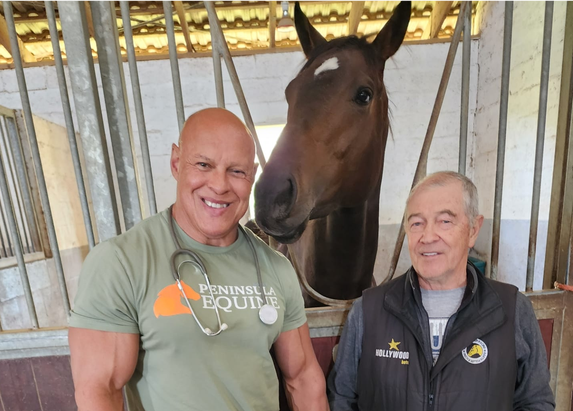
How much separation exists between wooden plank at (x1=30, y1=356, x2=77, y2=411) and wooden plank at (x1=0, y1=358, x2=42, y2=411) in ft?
0.07

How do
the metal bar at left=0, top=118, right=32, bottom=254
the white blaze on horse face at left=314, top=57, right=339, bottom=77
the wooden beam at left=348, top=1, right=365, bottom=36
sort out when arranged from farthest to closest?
the wooden beam at left=348, top=1, right=365, bottom=36 < the metal bar at left=0, top=118, right=32, bottom=254 < the white blaze on horse face at left=314, top=57, right=339, bottom=77

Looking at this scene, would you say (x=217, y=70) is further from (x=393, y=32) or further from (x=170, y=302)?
(x=170, y=302)

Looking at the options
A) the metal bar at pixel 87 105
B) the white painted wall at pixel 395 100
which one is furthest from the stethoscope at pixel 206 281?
the white painted wall at pixel 395 100

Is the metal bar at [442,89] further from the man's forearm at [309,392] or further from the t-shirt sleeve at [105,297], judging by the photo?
the t-shirt sleeve at [105,297]

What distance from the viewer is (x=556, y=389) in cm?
123

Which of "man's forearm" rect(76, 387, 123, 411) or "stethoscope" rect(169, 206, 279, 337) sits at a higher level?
"stethoscope" rect(169, 206, 279, 337)

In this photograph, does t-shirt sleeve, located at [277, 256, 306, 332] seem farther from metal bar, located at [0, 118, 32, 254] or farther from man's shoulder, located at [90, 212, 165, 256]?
metal bar, located at [0, 118, 32, 254]

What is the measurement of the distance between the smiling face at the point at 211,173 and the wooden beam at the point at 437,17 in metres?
4.03

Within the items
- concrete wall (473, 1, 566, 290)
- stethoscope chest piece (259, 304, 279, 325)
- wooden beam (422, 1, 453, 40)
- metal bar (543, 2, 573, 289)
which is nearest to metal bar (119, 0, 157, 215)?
stethoscope chest piece (259, 304, 279, 325)

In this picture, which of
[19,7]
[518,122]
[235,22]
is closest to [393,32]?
[518,122]

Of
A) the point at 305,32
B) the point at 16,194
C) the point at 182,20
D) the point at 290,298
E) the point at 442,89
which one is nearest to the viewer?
the point at 290,298

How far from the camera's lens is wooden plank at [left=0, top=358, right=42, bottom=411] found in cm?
111

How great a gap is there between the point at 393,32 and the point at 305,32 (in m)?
0.35

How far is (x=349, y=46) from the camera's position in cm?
111
